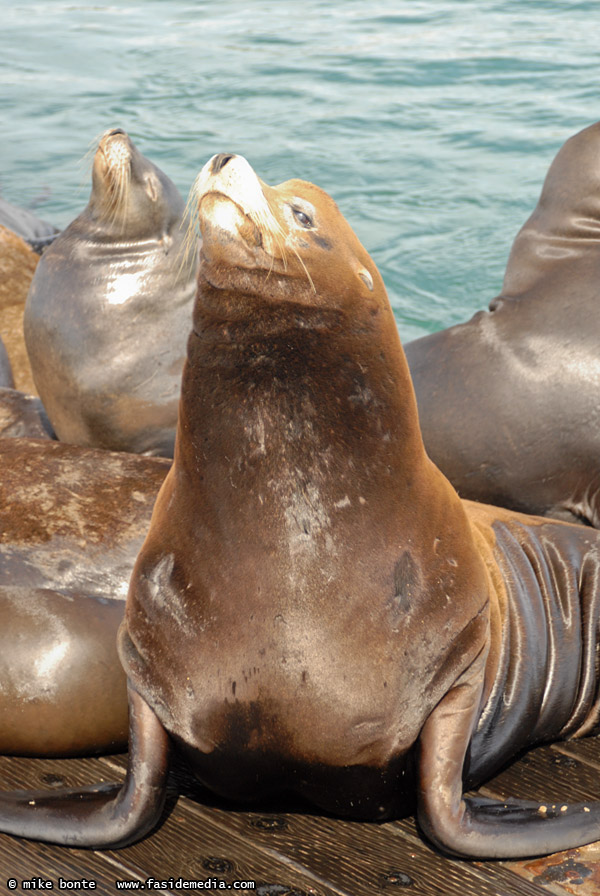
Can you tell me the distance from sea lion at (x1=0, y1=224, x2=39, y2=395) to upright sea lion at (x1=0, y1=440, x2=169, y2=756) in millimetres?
2986

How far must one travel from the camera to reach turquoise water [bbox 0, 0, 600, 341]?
11.5m

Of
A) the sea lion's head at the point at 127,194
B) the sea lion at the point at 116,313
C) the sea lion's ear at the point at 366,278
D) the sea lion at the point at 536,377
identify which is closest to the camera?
the sea lion's ear at the point at 366,278

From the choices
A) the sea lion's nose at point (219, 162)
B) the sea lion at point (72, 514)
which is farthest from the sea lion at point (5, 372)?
the sea lion's nose at point (219, 162)

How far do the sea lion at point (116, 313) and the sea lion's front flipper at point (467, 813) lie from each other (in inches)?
84.8

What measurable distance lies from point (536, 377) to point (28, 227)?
485cm

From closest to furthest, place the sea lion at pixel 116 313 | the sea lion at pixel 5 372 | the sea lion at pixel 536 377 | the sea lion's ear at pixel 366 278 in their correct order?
1. the sea lion's ear at pixel 366 278
2. the sea lion at pixel 536 377
3. the sea lion at pixel 116 313
4. the sea lion at pixel 5 372

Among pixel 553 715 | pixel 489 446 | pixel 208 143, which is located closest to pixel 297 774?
pixel 553 715

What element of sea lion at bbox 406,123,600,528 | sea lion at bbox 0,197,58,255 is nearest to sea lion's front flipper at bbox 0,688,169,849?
sea lion at bbox 406,123,600,528

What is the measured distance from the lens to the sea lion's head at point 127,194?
4.70 meters

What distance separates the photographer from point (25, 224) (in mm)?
7863

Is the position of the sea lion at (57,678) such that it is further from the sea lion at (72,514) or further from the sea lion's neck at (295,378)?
the sea lion's neck at (295,378)

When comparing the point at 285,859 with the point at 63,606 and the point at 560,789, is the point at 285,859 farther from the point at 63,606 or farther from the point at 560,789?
the point at 63,606

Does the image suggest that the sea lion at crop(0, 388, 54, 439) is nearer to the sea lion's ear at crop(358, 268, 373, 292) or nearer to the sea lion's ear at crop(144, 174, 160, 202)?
the sea lion's ear at crop(144, 174, 160, 202)

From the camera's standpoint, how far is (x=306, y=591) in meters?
2.46
